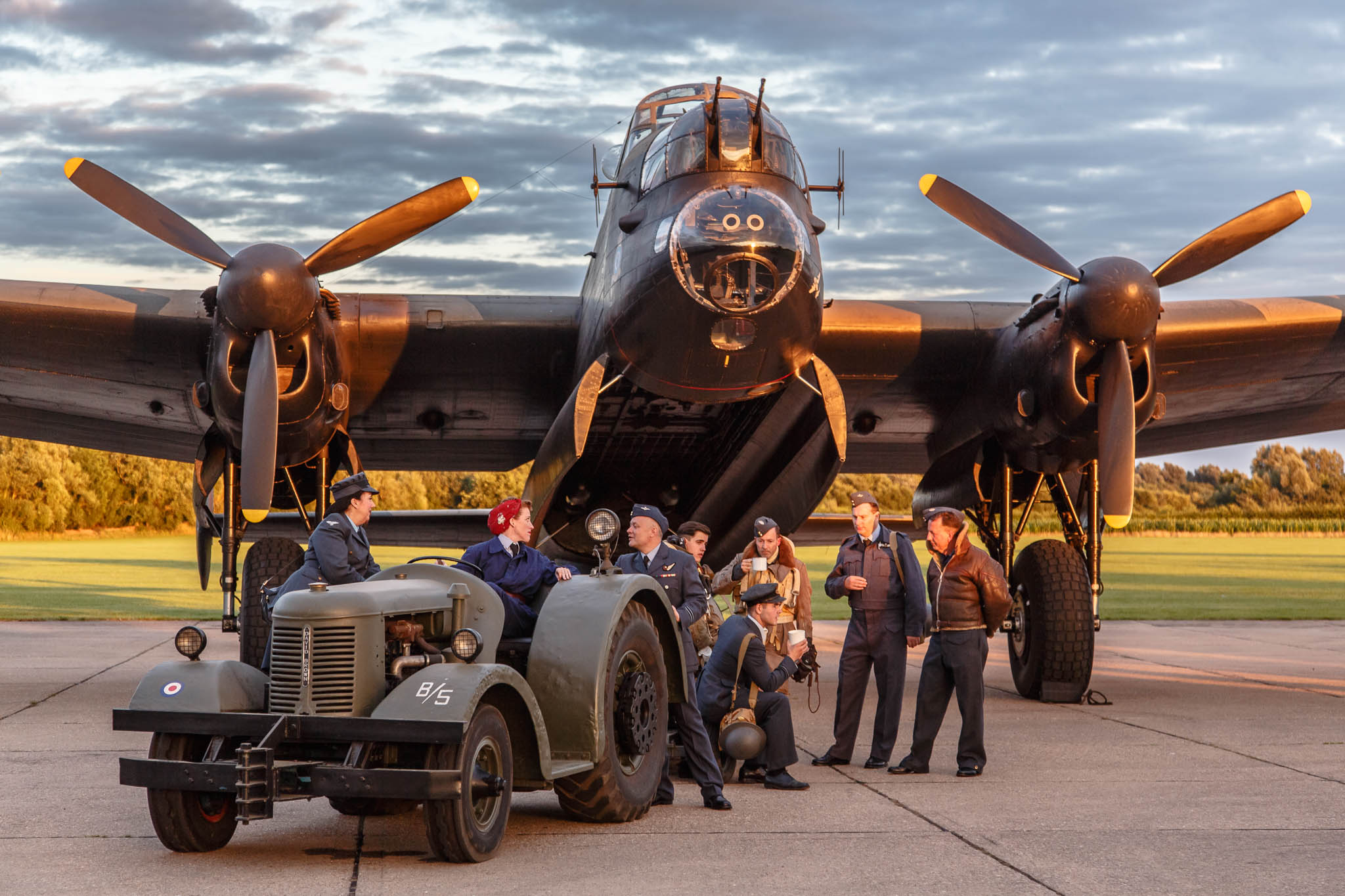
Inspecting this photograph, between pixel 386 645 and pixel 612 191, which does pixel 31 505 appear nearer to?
pixel 612 191

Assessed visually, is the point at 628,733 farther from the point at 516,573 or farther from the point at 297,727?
the point at 297,727

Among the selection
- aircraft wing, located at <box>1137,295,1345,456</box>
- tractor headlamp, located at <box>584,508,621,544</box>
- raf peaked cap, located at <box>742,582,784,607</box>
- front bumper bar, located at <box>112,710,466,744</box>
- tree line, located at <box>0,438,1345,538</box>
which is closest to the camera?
front bumper bar, located at <box>112,710,466,744</box>

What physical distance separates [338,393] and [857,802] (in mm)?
6911

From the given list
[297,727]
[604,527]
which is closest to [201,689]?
[297,727]

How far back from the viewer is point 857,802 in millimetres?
6773

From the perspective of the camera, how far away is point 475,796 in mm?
5336

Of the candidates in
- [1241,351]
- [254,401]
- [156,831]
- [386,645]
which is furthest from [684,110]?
[156,831]

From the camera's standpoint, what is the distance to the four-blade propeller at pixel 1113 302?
11117mm

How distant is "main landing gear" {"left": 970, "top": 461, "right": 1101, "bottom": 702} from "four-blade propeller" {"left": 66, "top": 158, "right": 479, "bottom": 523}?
656 cm

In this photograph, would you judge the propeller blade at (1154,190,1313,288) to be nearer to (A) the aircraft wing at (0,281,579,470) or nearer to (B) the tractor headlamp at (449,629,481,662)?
(A) the aircraft wing at (0,281,579,470)

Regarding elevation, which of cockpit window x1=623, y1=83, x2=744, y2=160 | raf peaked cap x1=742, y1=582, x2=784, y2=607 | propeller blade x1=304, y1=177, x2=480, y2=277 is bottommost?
raf peaked cap x1=742, y1=582, x2=784, y2=607

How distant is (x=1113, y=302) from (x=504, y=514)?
22.6ft

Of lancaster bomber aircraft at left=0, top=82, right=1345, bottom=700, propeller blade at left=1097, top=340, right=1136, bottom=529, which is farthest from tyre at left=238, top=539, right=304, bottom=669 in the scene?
propeller blade at left=1097, top=340, right=1136, bottom=529

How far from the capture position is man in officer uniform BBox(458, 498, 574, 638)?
6.43m
